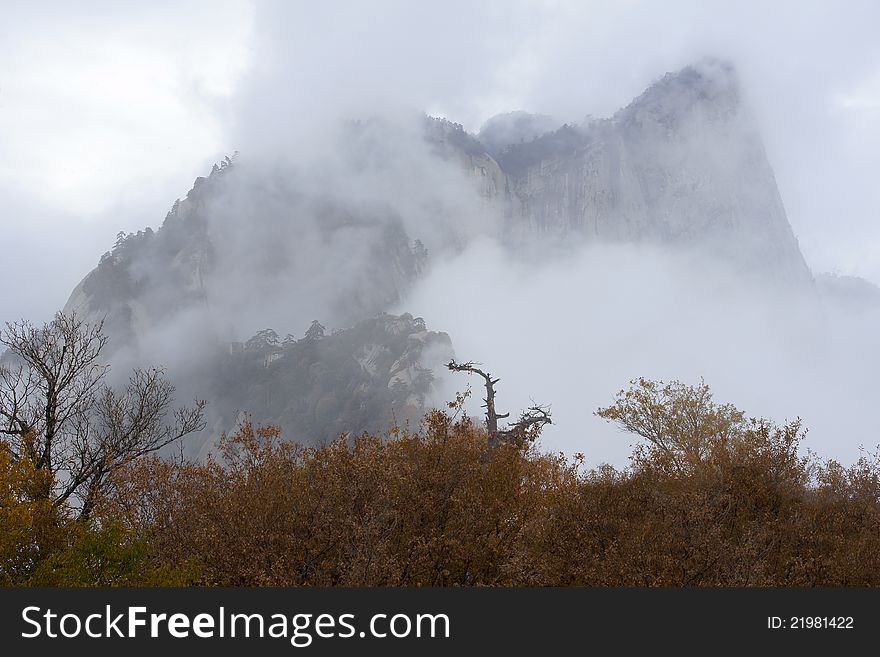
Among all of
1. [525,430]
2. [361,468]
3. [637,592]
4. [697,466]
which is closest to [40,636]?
[361,468]

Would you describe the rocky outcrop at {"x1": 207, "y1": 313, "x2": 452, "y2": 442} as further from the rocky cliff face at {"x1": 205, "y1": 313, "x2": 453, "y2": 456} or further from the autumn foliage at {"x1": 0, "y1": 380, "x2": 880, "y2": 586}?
the autumn foliage at {"x1": 0, "y1": 380, "x2": 880, "y2": 586}

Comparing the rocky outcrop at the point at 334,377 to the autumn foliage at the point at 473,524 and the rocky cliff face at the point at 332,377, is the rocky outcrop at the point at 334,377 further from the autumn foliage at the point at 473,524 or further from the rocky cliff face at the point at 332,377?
the autumn foliage at the point at 473,524

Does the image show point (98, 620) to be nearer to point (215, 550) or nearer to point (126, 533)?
point (215, 550)

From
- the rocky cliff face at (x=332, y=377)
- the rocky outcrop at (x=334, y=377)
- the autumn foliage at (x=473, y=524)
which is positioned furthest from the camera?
the rocky cliff face at (x=332, y=377)

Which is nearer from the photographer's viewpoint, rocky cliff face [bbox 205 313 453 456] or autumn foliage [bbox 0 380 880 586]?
autumn foliage [bbox 0 380 880 586]

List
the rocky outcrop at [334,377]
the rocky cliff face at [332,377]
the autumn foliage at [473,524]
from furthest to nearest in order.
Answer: the rocky cliff face at [332,377]
the rocky outcrop at [334,377]
the autumn foliage at [473,524]

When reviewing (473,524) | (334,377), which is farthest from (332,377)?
(473,524)

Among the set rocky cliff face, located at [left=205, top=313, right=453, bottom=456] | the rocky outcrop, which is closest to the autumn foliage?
rocky cliff face, located at [left=205, top=313, right=453, bottom=456]

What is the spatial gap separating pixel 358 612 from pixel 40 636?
20.4ft

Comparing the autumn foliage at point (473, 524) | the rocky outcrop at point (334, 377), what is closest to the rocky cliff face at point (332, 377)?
the rocky outcrop at point (334, 377)

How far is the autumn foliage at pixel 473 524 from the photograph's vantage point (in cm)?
1806

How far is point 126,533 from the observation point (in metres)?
20.3

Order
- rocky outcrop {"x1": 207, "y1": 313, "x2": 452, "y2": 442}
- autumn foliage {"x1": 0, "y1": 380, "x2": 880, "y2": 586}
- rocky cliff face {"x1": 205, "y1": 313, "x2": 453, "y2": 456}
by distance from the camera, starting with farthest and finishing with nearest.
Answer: rocky cliff face {"x1": 205, "y1": 313, "x2": 453, "y2": 456}
rocky outcrop {"x1": 207, "y1": 313, "x2": 452, "y2": 442}
autumn foliage {"x1": 0, "y1": 380, "x2": 880, "y2": 586}

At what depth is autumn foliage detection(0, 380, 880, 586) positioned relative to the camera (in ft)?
59.3
